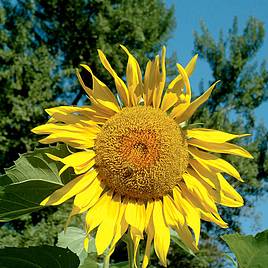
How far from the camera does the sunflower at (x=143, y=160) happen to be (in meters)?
0.83

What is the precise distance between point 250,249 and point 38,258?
295 mm

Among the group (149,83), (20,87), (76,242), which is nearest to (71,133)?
(149,83)

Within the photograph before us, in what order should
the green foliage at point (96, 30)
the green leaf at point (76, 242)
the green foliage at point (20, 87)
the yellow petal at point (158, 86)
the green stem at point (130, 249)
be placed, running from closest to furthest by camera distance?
the green stem at point (130, 249) → the yellow petal at point (158, 86) → the green leaf at point (76, 242) → the green foliage at point (20, 87) → the green foliage at point (96, 30)

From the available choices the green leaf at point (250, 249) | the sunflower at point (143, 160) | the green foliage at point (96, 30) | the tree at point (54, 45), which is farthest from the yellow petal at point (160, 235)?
the green foliage at point (96, 30)

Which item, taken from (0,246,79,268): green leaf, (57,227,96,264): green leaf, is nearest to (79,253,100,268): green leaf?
(57,227,96,264): green leaf

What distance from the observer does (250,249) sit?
2.82 ft

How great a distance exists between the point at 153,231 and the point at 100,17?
36.0 ft

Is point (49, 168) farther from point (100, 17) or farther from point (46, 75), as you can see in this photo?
point (100, 17)

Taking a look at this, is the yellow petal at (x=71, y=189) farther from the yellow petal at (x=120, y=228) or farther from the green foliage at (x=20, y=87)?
the green foliage at (x=20, y=87)

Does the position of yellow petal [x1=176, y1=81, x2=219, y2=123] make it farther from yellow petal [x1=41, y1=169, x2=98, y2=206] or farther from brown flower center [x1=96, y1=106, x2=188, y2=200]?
yellow petal [x1=41, y1=169, x2=98, y2=206]

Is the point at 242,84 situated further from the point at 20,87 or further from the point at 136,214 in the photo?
the point at 136,214

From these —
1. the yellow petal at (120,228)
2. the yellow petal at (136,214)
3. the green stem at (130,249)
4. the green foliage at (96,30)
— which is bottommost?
the green stem at (130,249)

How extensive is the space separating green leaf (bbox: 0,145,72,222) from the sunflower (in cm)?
2

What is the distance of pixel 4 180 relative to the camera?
0.83 meters
